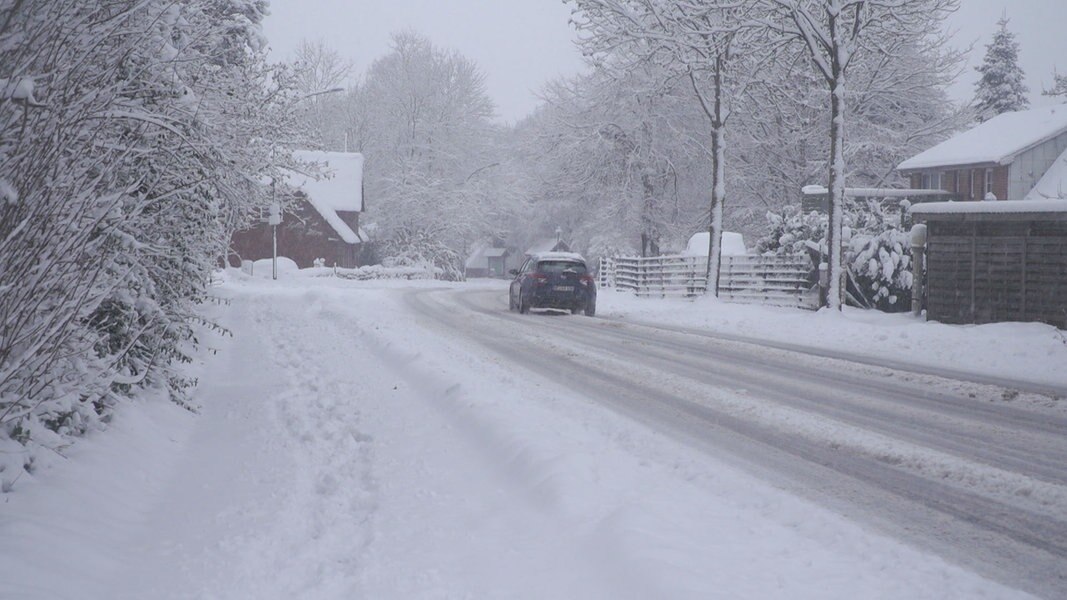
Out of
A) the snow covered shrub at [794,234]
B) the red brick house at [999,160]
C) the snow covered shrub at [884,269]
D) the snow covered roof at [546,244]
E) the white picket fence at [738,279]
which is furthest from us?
the snow covered roof at [546,244]

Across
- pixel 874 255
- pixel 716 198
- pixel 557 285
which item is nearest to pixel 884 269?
pixel 874 255

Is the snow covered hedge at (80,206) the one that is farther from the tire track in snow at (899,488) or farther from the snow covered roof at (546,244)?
the snow covered roof at (546,244)

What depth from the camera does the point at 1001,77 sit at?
64375 mm

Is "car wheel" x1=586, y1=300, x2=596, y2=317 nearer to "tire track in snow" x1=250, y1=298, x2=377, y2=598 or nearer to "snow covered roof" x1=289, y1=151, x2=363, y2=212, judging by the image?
A: "tire track in snow" x1=250, y1=298, x2=377, y2=598

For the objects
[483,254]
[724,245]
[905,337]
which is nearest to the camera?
[905,337]

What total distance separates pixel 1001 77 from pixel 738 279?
1891 inches

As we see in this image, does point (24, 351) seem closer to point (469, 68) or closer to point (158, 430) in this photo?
point (158, 430)

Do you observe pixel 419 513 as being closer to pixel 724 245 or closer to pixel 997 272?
pixel 997 272

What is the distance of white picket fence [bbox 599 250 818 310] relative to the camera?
24969mm

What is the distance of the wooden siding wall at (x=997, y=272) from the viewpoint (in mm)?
16156

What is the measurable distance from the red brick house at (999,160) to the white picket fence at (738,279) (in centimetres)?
1464

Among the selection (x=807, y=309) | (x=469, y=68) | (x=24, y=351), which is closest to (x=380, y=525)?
(x=24, y=351)

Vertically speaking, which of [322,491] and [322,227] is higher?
[322,227]

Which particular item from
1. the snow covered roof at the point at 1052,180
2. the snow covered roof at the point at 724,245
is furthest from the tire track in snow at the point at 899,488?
the snow covered roof at the point at 1052,180
